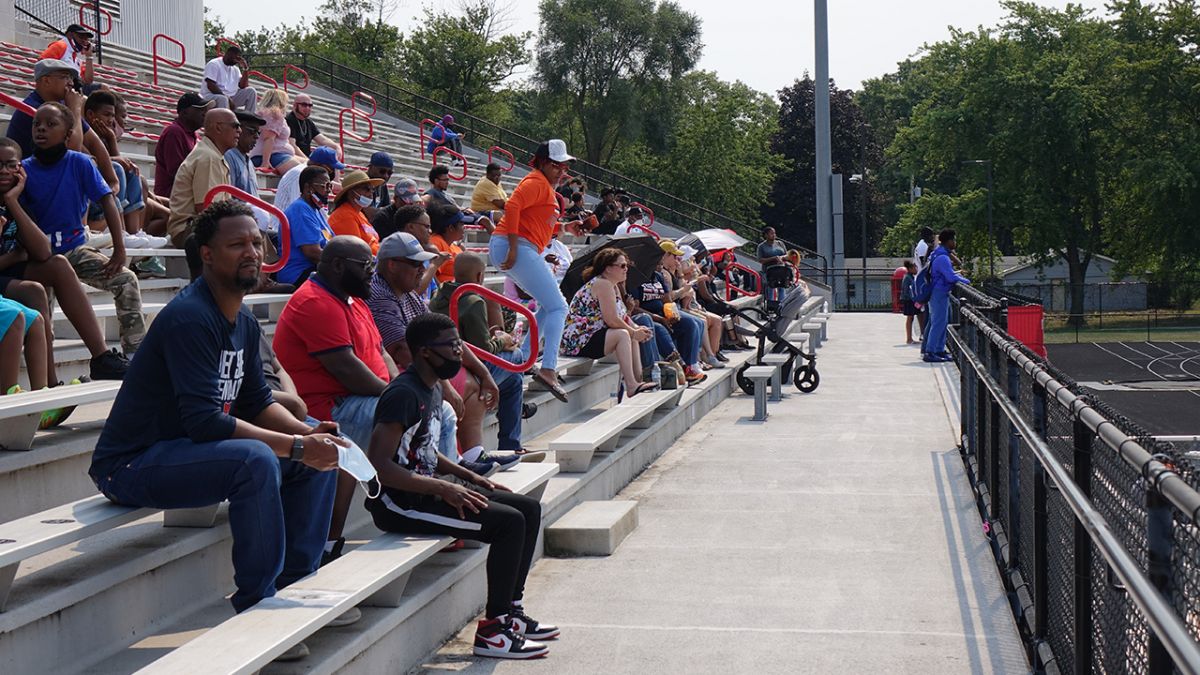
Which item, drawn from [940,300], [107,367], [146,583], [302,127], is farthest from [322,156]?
[940,300]

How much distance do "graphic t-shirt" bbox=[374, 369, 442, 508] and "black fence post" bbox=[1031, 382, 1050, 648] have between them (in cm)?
258

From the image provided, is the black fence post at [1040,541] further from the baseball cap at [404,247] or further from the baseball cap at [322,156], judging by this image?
the baseball cap at [322,156]

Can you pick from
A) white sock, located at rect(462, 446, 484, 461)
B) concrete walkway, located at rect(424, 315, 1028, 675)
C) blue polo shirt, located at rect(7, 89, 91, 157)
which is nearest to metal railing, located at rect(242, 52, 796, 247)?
concrete walkway, located at rect(424, 315, 1028, 675)

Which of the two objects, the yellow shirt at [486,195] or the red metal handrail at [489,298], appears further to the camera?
the yellow shirt at [486,195]

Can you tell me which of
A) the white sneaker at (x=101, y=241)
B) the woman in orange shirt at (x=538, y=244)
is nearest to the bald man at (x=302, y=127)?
the woman in orange shirt at (x=538, y=244)

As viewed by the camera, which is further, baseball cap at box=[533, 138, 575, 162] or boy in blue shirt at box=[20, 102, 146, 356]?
baseball cap at box=[533, 138, 575, 162]

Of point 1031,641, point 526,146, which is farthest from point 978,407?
point 526,146

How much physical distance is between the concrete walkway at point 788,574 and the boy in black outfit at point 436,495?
0.58 ft

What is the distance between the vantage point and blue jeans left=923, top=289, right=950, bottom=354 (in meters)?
20.6

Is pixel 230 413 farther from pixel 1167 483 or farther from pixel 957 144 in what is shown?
pixel 957 144

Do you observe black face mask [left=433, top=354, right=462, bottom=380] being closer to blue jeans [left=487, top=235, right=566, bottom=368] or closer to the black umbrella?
blue jeans [left=487, top=235, right=566, bottom=368]

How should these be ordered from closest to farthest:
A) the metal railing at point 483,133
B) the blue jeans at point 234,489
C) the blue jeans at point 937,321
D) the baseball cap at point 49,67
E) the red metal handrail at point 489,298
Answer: the blue jeans at point 234,489
the red metal handrail at point 489,298
the baseball cap at point 49,67
the blue jeans at point 937,321
the metal railing at point 483,133

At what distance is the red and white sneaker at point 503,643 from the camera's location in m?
5.88

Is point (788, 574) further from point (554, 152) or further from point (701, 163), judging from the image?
point (701, 163)
